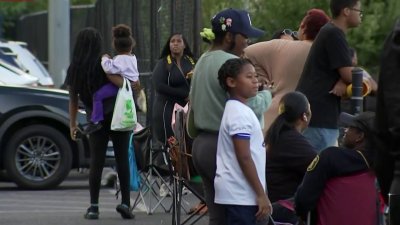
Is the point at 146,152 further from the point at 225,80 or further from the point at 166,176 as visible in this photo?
the point at 225,80

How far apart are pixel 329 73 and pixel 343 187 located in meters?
1.55

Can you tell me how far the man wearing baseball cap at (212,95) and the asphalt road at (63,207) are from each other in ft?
12.5

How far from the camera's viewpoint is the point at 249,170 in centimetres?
688

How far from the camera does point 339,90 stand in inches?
338

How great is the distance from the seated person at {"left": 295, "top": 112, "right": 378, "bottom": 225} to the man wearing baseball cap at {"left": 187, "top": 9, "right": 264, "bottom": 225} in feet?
1.76

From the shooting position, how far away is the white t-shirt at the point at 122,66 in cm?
1116

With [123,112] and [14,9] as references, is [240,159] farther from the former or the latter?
[14,9]

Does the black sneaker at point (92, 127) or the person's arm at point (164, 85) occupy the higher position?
the person's arm at point (164, 85)

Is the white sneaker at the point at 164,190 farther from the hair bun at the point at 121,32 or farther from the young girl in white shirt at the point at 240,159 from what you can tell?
the young girl in white shirt at the point at 240,159

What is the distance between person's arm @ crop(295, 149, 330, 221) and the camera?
23.6 ft

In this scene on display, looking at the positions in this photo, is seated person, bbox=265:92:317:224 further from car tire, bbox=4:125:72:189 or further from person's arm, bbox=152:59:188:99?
car tire, bbox=4:125:72:189

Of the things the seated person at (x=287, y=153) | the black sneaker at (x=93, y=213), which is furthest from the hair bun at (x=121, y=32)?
the seated person at (x=287, y=153)

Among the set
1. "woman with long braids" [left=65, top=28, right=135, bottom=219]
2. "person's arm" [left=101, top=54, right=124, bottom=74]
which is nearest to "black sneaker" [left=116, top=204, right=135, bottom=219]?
"woman with long braids" [left=65, top=28, right=135, bottom=219]

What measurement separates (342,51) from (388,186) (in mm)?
3443
